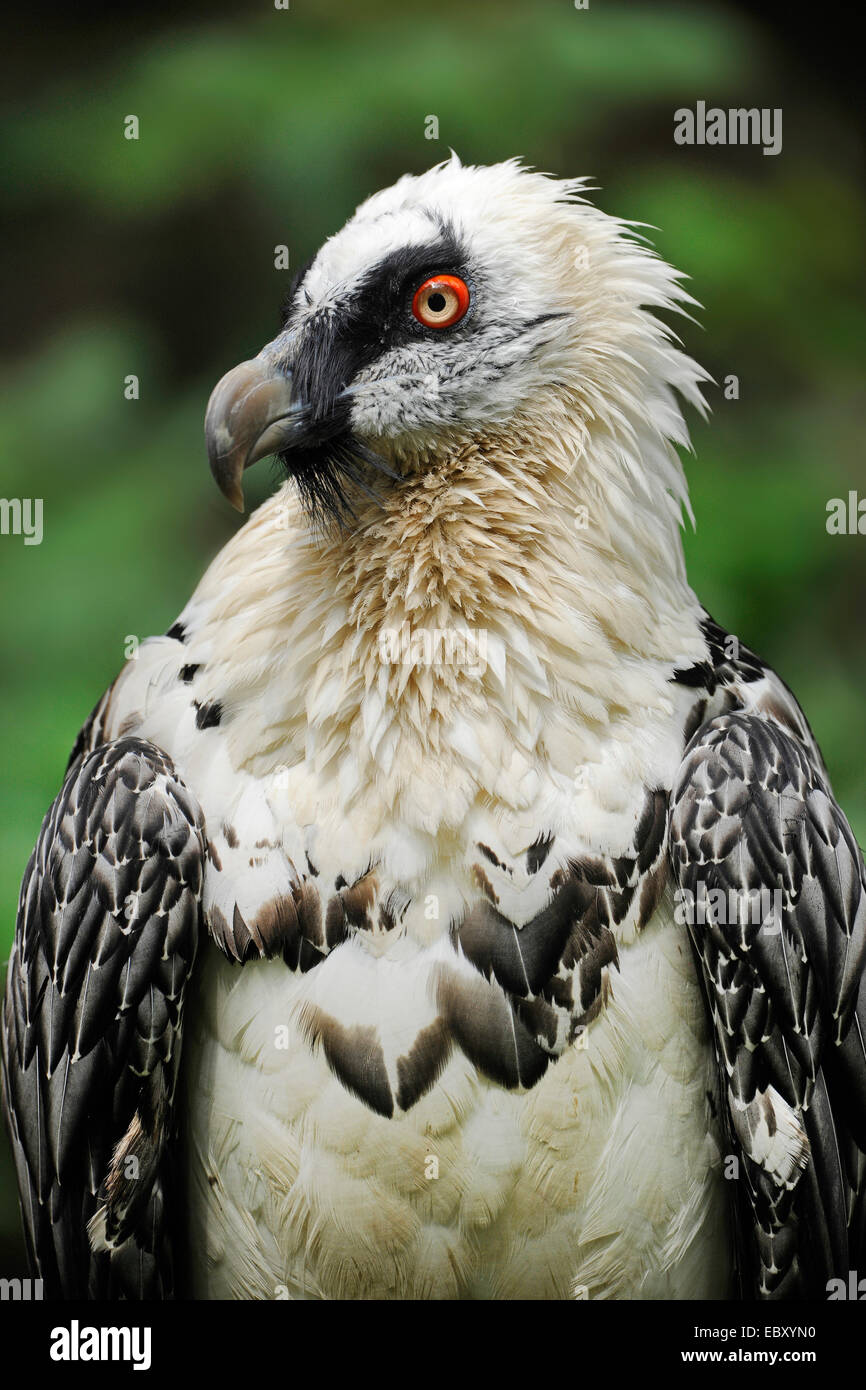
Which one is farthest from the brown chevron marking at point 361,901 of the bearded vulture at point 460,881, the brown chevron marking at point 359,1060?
the brown chevron marking at point 359,1060

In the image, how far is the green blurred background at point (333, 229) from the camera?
1.88 m

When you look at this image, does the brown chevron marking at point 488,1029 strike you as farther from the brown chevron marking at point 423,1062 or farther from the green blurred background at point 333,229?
the green blurred background at point 333,229

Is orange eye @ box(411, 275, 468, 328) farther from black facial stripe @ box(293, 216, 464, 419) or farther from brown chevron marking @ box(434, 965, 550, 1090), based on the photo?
brown chevron marking @ box(434, 965, 550, 1090)

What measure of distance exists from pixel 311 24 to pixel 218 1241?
1756mm

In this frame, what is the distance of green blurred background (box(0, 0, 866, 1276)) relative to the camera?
74.1 inches

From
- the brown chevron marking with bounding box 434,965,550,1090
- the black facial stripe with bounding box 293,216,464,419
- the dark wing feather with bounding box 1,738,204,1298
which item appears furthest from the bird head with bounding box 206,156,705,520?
the brown chevron marking with bounding box 434,965,550,1090

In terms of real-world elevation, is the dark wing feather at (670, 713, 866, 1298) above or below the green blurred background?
below

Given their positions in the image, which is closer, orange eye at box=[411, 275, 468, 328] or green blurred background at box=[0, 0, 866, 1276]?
orange eye at box=[411, 275, 468, 328]

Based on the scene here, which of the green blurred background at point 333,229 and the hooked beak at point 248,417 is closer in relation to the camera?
the hooked beak at point 248,417

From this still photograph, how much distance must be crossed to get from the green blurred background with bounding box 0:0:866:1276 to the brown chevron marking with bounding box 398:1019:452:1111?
722 mm

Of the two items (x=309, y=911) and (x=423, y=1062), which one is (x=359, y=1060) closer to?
(x=423, y=1062)

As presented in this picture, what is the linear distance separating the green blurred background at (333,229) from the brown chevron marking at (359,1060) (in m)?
0.64

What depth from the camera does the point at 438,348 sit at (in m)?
1.47
